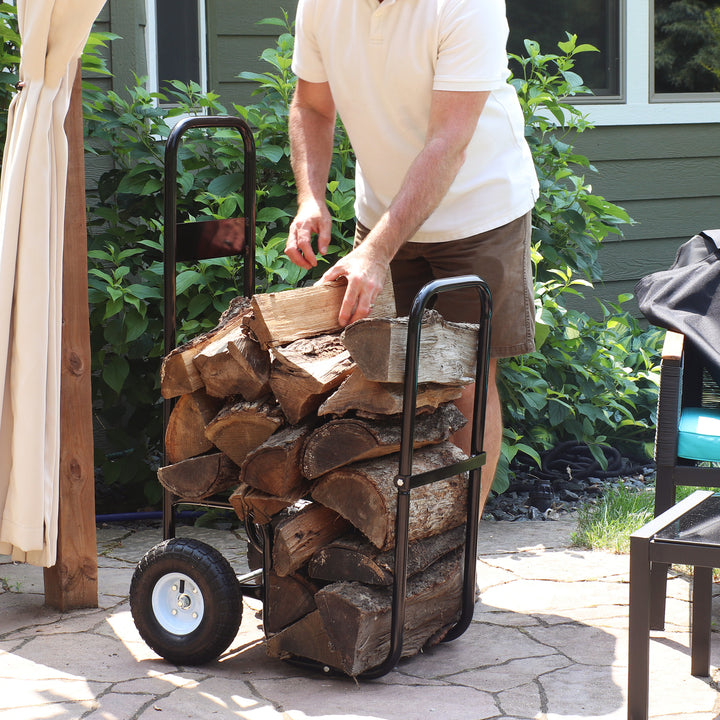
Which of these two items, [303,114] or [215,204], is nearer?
[303,114]

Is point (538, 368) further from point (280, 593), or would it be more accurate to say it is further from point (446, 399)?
point (280, 593)

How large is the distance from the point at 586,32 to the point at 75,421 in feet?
12.7

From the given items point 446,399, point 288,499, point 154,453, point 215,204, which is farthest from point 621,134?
point 288,499

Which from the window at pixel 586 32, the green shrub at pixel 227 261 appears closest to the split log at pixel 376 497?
the green shrub at pixel 227 261

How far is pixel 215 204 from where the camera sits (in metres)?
3.86

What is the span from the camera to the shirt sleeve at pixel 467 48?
2.54 m

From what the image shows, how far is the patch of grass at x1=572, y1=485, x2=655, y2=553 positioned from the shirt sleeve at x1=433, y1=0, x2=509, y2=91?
5.43 feet

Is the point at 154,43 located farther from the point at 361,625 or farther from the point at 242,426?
the point at 361,625

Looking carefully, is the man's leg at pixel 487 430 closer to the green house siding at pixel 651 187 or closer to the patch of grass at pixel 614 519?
the patch of grass at pixel 614 519

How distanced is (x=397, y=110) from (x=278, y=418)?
0.87 metres

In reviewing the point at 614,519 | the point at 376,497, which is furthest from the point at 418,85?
the point at 614,519

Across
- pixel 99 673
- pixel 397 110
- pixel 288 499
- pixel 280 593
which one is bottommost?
pixel 99 673

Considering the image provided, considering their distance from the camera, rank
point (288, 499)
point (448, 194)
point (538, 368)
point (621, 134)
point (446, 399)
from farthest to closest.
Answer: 1. point (621, 134)
2. point (538, 368)
3. point (448, 194)
4. point (446, 399)
5. point (288, 499)

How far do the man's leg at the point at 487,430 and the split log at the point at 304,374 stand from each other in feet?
1.80
